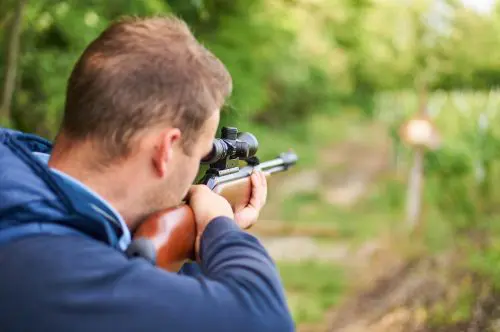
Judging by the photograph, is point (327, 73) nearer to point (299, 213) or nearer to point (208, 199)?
point (299, 213)

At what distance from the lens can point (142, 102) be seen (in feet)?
2.84

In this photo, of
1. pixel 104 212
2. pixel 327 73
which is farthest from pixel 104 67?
pixel 327 73

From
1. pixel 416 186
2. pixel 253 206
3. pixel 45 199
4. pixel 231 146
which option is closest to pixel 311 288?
pixel 416 186

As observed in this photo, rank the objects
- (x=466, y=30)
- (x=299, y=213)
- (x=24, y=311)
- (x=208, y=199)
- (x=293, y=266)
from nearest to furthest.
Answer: (x=24, y=311) < (x=208, y=199) < (x=466, y=30) < (x=293, y=266) < (x=299, y=213)

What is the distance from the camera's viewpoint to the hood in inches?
32.7

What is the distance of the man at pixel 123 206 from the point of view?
802 millimetres

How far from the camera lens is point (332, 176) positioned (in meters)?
8.20

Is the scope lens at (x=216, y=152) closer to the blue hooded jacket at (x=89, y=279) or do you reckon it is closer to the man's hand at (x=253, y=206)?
the man's hand at (x=253, y=206)

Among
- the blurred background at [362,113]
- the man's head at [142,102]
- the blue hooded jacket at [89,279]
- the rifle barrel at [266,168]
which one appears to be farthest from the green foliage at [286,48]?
the blue hooded jacket at [89,279]

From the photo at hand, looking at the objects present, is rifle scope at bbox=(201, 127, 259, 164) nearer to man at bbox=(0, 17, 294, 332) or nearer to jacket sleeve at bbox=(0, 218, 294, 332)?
man at bbox=(0, 17, 294, 332)

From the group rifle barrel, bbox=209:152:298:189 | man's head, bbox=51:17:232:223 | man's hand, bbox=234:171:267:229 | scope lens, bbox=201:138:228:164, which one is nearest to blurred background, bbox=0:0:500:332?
rifle barrel, bbox=209:152:298:189

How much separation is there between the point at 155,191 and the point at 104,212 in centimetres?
8

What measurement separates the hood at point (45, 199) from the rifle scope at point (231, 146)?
1.04 feet

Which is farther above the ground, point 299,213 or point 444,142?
point 444,142
